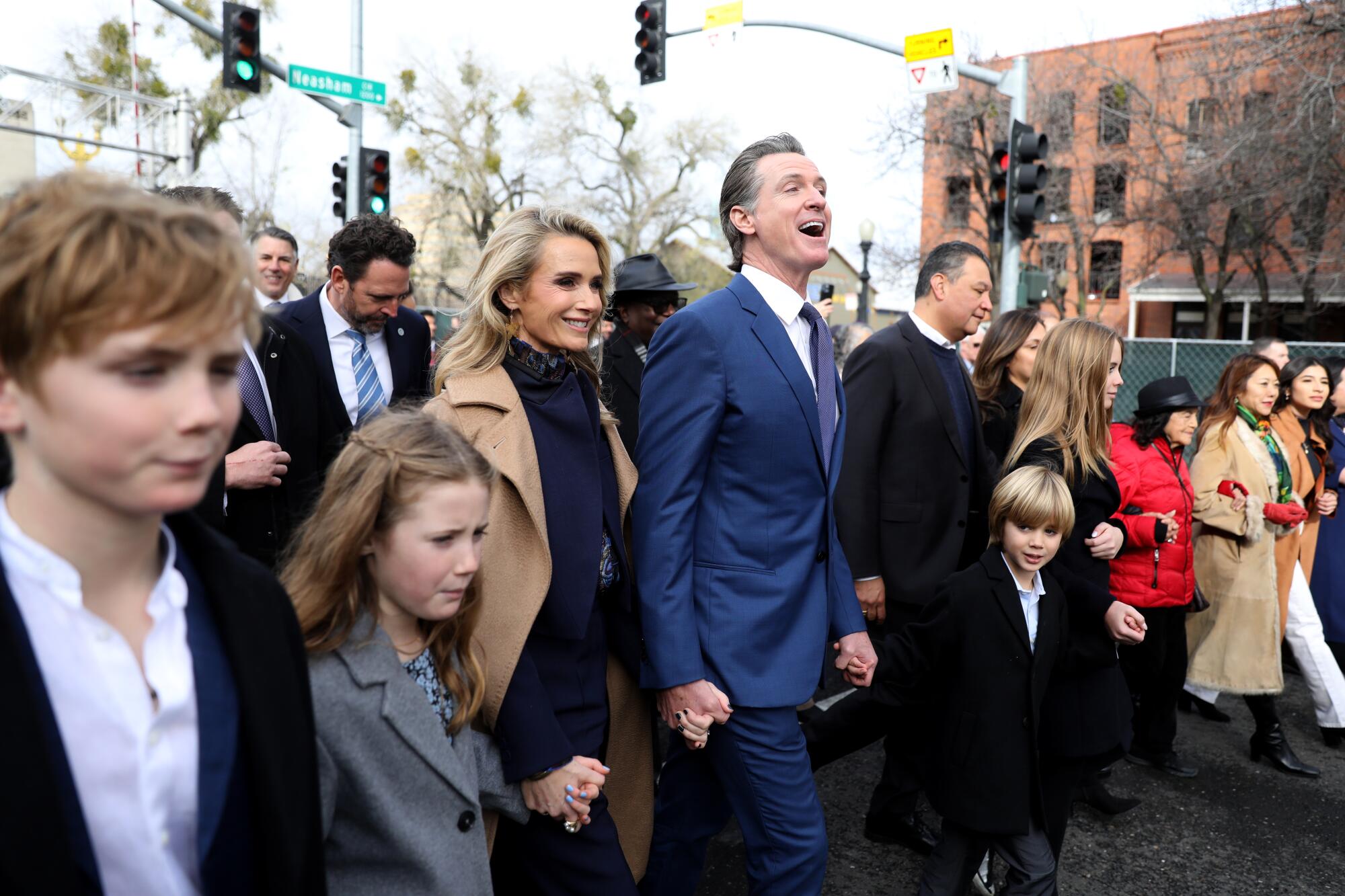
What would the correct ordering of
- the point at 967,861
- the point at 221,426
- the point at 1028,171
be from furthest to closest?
the point at 1028,171 < the point at 967,861 < the point at 221,426

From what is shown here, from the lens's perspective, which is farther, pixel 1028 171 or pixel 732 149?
pixel 732 149

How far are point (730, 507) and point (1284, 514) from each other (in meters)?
3.90

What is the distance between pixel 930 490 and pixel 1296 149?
1819 centimetres

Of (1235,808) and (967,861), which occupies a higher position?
(967,861)

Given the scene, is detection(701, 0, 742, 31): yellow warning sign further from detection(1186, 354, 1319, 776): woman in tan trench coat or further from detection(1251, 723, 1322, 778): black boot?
detection(1251, 723, 1322, 778): black boot

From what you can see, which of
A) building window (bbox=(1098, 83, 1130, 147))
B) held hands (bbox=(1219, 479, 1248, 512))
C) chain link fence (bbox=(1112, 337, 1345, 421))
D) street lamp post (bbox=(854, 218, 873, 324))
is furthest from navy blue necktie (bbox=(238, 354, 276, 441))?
building window (bbox=(1098, 83, 1130, 147))

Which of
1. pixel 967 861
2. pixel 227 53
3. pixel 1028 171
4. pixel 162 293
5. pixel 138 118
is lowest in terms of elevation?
pixel 967 861

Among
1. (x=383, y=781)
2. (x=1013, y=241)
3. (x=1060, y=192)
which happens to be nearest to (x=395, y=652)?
(x=383, y=781)

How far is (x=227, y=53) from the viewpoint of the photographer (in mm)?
9617

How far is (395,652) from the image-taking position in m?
1.88

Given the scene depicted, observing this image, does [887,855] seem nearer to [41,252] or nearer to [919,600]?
[919,600]

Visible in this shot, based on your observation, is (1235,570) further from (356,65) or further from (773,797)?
(356,65)

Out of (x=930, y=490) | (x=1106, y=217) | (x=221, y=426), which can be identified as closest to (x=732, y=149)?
(x=1106, y=217)

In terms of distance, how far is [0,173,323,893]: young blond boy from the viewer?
3.28 ft
